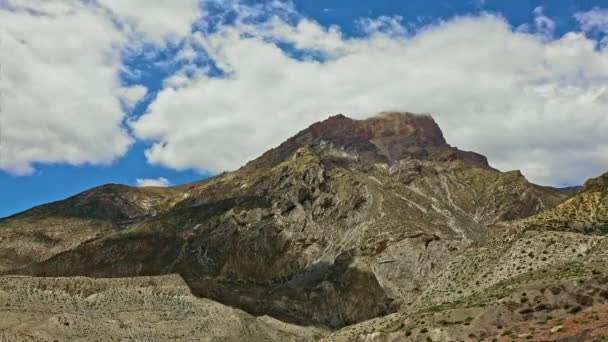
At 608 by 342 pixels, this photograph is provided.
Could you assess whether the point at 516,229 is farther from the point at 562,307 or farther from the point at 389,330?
the point at 562,307

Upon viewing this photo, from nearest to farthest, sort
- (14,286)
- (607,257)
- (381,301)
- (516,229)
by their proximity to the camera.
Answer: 1. (607,257)
2. (516,229)
3. (14,286)
4. (381,301)

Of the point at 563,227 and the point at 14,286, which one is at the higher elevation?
the point at 14,286

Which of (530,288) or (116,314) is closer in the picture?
(530,288)

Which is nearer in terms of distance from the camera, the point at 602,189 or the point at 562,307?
the point at 562,307

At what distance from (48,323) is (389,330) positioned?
7471 cm

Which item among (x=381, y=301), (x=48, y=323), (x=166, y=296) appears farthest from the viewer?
(x=381, y=301)

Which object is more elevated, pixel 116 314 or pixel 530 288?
pixel 116 314

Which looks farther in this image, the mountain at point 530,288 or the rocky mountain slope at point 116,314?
the rocky mountain slope at point 116,314

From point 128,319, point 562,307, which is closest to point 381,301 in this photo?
point 128,319

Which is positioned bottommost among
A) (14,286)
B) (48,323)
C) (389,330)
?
(389,330)

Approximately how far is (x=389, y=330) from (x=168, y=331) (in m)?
77.7

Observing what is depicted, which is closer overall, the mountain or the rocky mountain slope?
the mountain

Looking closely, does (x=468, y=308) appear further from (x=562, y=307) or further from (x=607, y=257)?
(x=607, y=257)

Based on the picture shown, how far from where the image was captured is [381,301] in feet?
653
